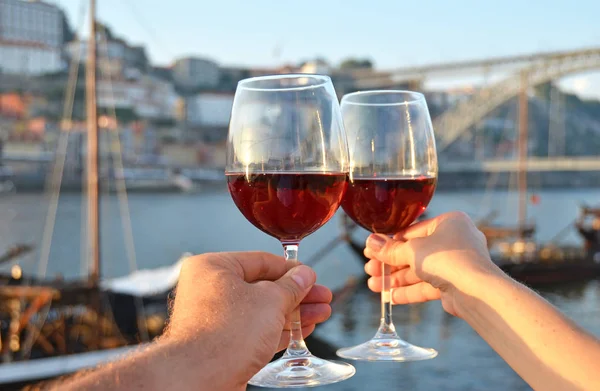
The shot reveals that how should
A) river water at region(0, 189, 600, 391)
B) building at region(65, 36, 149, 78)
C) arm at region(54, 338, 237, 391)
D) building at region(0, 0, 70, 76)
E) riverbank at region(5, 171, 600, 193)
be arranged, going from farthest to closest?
building at region(0, 0, 70, 76), building at region(65, 36, 149, 78), riverbank at region(5, 171, 600, 193), river water at region(0, 189, 600, 391), arm at region(54, 338, 237, 391)

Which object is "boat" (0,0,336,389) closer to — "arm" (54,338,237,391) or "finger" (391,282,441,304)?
"finger" (391,282,441,304)

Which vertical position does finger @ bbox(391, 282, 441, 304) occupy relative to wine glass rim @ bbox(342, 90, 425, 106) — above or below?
below

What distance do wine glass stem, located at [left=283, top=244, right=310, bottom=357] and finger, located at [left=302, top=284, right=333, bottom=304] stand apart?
0.12 ft

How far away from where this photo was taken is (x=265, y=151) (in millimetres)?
495

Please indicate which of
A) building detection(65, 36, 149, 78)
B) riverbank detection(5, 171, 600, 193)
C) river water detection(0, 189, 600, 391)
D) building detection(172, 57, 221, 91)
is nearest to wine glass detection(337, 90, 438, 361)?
river water detection(0, 189, 600, 391)

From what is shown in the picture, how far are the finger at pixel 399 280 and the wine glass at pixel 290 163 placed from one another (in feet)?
0.43

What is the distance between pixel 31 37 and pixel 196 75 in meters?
9.70

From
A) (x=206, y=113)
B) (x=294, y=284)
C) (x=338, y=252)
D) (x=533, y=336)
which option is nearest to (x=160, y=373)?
(x=294, y=284)

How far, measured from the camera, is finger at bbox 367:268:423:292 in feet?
2.10

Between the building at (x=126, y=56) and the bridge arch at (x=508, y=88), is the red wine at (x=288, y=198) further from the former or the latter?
the building at (x=126, y=56)

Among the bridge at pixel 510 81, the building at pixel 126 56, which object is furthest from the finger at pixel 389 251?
the building at pixel 126 56

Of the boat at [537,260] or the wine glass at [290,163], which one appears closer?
the wine glass at [290,163]

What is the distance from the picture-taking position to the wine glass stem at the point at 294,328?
52 cm

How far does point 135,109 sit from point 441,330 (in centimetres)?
2719
